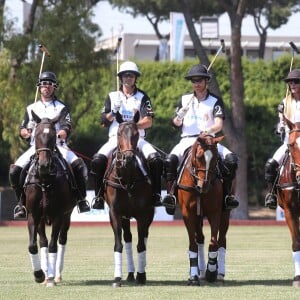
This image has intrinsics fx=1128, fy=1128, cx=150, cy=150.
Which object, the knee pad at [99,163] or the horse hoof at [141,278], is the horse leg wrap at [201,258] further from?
the knee pad at [99,163]

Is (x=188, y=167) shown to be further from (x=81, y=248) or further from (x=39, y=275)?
(x=81, y=248)

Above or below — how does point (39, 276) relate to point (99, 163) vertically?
below

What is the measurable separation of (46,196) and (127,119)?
1.45 m

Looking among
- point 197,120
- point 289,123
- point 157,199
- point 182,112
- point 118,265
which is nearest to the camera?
point 289,123

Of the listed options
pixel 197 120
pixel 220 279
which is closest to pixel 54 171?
pixel 197 120

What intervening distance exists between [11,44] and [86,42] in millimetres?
2411

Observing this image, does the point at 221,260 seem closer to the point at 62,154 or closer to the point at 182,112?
the point at 182,112

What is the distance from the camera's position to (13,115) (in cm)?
3653

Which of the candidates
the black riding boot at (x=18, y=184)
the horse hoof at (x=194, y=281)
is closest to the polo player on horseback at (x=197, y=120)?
the horse hoof at (x=194, y=281)

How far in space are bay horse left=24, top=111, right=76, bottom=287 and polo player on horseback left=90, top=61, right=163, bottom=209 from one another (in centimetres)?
42

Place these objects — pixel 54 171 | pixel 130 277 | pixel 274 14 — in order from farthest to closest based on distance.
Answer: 1. pixel 274 14
2. pixel 130 277
3. pixel 54 171

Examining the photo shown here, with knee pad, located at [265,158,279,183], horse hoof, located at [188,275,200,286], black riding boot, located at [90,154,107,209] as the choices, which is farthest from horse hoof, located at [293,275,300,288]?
black riding boot, located at [90,154,107,209]

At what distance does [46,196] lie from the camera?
1426 centimetres

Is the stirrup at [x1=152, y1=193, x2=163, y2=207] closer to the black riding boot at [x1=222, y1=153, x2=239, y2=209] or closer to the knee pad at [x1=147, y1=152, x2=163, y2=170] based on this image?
the knee pad at [x1=147, y1=152, x2=163, y2=170]
